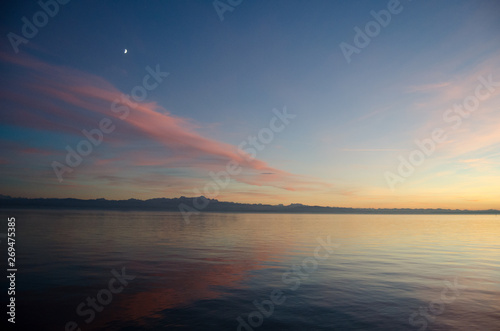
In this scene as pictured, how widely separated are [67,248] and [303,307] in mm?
26857

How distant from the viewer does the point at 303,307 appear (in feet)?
45.0

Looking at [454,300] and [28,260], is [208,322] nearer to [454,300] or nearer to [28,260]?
[454,300]

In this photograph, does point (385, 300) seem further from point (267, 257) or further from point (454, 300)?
point (267, 257)

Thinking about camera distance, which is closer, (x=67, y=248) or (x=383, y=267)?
(x=383, y=267)

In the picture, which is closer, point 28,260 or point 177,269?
point 177,269

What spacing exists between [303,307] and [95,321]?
900 cm

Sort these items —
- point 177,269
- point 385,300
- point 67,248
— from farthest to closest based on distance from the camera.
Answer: point 67,248, point 177,269, point 385,300

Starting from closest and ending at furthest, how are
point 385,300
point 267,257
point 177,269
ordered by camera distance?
point 385,300 < point 177,269 < point 267,257

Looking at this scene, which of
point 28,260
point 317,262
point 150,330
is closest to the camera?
point 150,330

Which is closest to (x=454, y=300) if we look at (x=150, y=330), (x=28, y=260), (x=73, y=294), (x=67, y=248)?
(x=150, y=330)

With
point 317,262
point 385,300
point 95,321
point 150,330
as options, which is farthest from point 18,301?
point 317,262

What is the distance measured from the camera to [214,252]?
1179 inches

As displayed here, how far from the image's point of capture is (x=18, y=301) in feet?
44.8

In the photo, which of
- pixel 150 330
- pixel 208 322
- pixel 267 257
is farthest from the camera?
pixel 267 257
